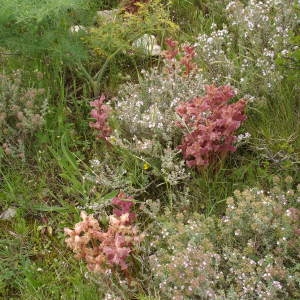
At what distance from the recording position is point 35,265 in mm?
3016

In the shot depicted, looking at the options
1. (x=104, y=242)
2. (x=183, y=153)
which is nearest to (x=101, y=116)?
(x=183, y=153)

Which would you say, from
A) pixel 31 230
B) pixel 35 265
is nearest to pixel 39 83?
pixel 31 230

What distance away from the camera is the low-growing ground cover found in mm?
2617

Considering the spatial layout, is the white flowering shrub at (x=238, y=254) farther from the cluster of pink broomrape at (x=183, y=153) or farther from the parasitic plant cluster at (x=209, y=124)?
the parasitic plant cluster at (x=209, y=124)

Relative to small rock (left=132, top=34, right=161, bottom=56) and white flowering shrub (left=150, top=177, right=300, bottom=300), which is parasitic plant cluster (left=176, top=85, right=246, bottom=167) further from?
small rock (left=132, top=34, right=161, bottom=56)

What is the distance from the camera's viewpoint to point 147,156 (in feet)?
10.7

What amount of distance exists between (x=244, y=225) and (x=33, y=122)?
157 cm

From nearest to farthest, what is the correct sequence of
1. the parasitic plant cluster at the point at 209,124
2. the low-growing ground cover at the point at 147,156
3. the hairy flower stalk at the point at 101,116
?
the low-growing ground cover at the point at 147,156 → the parasitic plant cluster at the point at 209,124 → the hairy flower stalk at the point at 101,116

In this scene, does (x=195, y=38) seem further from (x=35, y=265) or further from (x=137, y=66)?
(x=35, y=265)

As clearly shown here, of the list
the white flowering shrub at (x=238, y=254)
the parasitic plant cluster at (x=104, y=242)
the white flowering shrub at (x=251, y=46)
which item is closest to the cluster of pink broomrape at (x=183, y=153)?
the parasitic plant cluster at (x=104, y=242)

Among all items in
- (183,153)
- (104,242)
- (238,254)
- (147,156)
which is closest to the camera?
(238,254)

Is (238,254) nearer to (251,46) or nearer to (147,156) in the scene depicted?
(147,156)

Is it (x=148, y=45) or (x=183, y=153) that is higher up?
(x=148, y=45)

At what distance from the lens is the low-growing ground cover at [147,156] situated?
2.62 meters
